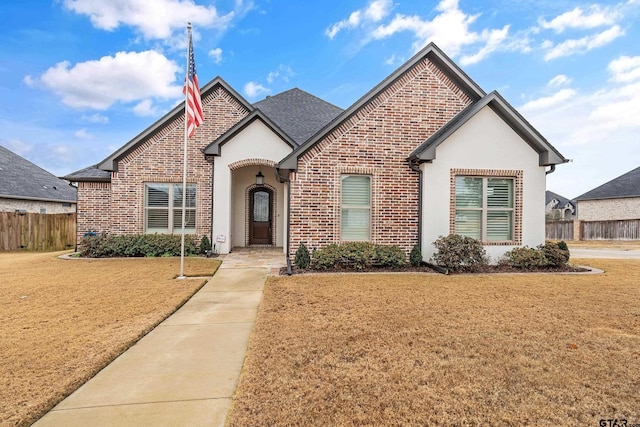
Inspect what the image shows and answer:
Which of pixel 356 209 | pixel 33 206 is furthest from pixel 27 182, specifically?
pixel 356 209

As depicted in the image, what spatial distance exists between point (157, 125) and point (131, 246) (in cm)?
450

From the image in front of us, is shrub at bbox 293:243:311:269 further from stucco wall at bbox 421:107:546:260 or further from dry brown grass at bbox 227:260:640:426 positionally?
stucco wall at bbox 421:107:546:260

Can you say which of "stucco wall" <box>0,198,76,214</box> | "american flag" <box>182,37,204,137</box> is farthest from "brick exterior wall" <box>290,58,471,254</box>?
"stucco wall" <box>0,198,76,214</box>

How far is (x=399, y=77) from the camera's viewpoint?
9.59 metres

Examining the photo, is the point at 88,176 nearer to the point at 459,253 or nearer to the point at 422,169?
the point at 422,169

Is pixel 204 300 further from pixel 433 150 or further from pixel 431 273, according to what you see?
pixel 433 150

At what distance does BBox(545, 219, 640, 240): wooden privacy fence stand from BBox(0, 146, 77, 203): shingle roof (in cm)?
3631

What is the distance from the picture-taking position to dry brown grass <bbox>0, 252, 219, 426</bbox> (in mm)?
2814

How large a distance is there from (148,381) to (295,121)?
13.5 meters

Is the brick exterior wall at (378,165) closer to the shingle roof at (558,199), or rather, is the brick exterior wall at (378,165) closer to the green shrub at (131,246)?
the green shrub at (131,246)

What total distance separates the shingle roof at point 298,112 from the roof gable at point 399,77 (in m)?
3.79

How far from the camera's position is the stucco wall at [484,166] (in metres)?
9.16

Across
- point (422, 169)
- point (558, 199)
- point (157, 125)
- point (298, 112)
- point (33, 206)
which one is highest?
point (298, 112)

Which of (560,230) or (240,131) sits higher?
(240,131)
